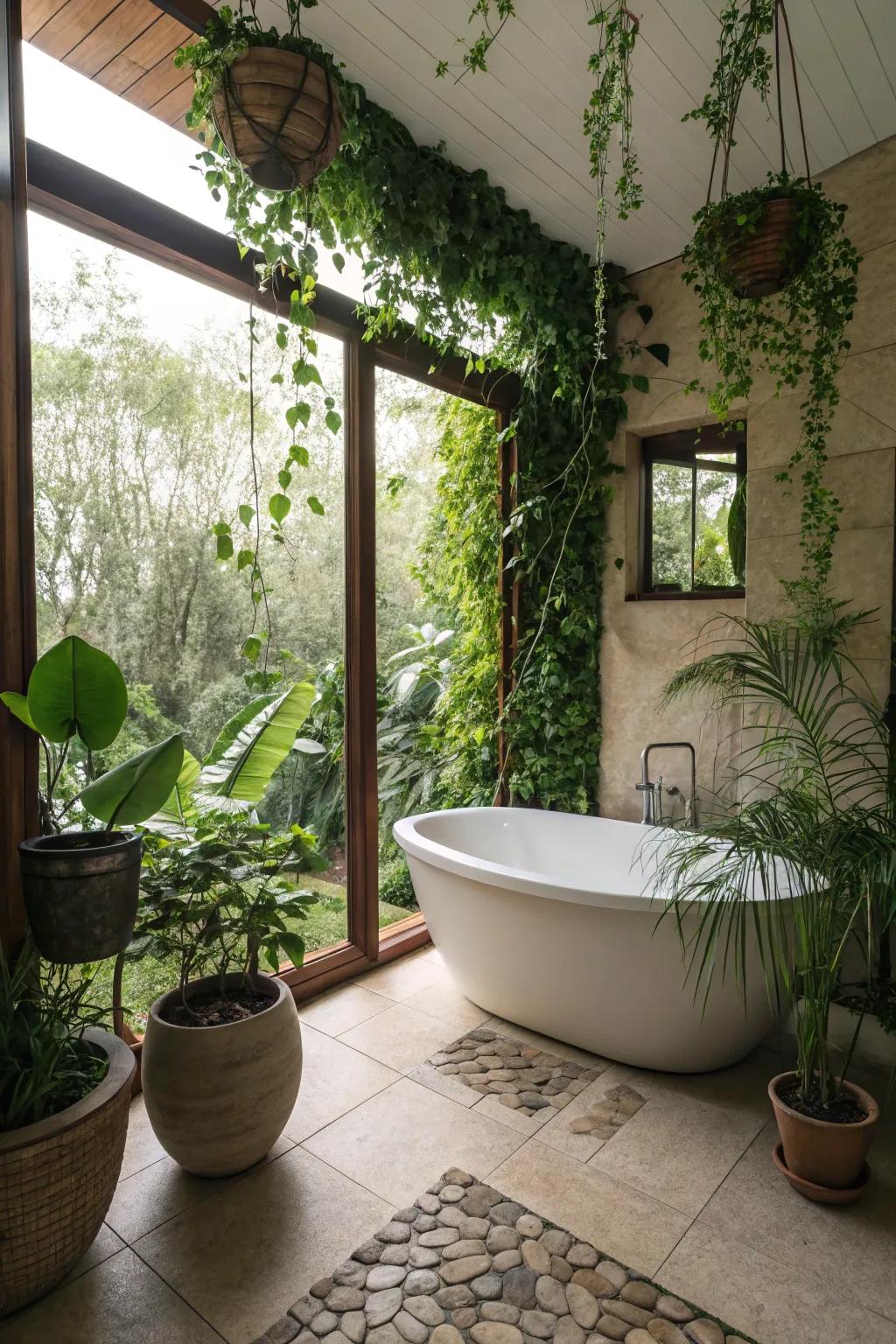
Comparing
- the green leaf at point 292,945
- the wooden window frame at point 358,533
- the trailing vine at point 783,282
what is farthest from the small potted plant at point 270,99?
the green leaf at point 292,945

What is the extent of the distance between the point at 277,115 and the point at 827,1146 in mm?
2825

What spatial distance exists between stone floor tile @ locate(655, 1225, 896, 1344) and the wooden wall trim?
1.75 meters

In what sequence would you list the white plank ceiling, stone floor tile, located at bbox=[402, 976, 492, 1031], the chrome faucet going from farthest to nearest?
the chrome faucet, stone floor tile, located at bbox=[402, 976, 492, 1031], the white plank ceiling

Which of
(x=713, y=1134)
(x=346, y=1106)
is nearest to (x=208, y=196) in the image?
(x=346, y=1106)

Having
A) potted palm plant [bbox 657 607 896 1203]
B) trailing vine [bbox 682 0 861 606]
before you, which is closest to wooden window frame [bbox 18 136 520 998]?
trailing vine [bbox 682 0 861 606]

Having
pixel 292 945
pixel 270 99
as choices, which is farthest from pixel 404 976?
pixel 270 99

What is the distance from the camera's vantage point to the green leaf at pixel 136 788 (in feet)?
5.94

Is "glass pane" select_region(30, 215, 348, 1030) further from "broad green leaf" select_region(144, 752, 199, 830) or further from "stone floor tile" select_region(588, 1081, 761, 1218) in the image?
"stone floor tile" select_region(588, 1081, 761, 1218)

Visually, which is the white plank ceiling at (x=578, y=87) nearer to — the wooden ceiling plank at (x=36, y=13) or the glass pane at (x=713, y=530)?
the wooden ceiling plank at (x=36, y=13)

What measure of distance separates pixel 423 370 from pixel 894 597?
2.12 meters

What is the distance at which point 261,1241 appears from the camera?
179 cm

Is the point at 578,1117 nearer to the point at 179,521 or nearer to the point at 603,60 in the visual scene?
the point at 179,521

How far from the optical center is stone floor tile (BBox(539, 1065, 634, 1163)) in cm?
212

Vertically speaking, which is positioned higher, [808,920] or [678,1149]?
[808,920]
